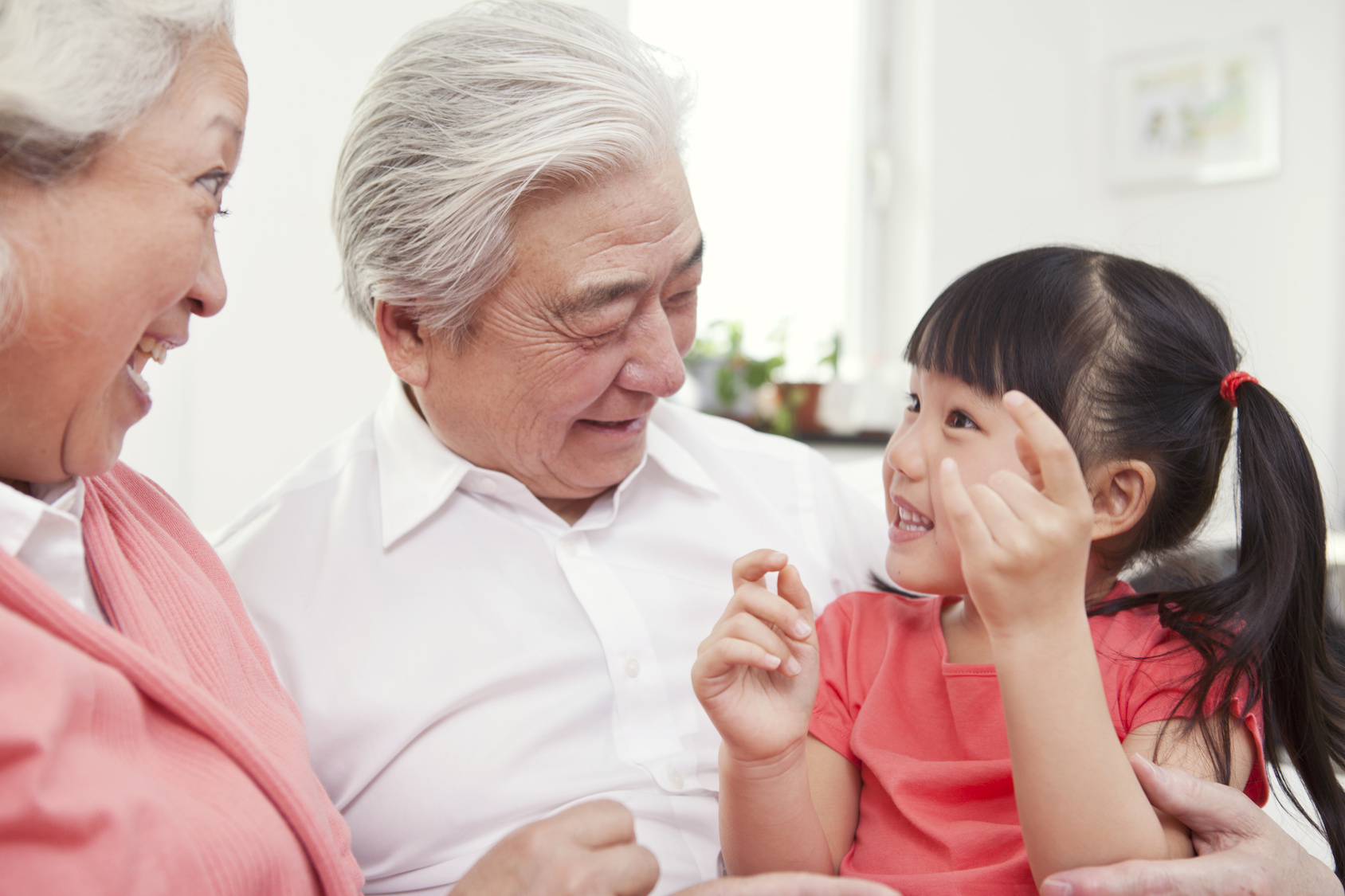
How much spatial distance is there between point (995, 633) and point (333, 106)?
1.32 meters

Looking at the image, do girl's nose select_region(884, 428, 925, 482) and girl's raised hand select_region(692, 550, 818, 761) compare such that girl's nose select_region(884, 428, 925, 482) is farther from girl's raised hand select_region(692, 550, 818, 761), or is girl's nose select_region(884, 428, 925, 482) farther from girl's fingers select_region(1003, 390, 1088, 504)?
girl's fingers select_region(1003, 390, 1088, 504)

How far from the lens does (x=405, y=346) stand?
4.38ft

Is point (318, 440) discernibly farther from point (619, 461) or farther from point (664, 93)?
point (664, 93)

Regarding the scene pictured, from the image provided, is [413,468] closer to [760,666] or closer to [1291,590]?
[760,666]

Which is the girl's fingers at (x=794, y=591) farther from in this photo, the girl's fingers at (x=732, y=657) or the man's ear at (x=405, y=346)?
the man's ear at (x=405, y=346)

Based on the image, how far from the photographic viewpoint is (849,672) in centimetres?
129

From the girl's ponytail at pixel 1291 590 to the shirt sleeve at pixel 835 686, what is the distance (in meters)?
0.45

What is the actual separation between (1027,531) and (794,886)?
40 centimetres

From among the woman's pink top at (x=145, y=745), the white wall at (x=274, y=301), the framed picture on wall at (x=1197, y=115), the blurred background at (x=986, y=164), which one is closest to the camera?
the woman's pink top at (x=145, y=745)

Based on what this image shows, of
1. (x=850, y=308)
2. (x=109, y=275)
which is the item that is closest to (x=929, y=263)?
(x=850, y=308)

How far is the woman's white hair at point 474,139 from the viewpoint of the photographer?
119cm

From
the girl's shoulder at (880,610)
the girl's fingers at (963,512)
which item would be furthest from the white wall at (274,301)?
the girl's fingers at (963,512)

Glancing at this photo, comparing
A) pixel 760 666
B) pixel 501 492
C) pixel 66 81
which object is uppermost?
pixel 66 81

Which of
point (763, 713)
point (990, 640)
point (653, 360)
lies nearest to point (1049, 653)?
point (990, 640)
